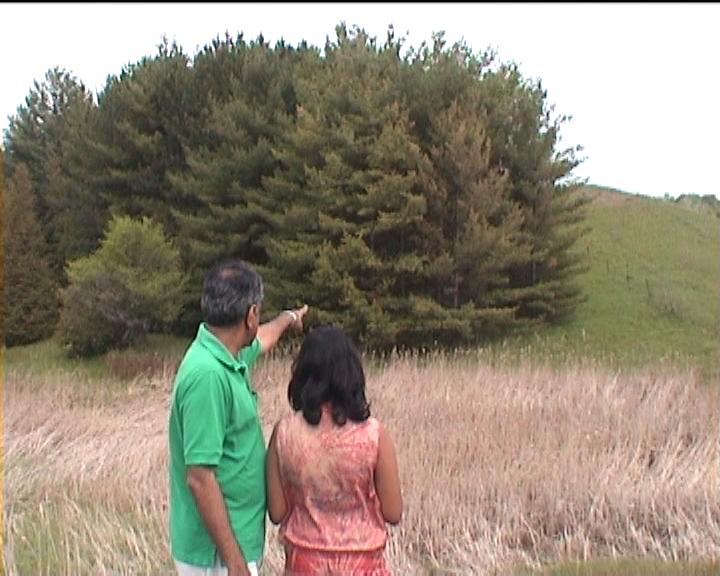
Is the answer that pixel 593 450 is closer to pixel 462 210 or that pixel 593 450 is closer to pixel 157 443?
pixel 157 443

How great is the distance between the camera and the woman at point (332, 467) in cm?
255

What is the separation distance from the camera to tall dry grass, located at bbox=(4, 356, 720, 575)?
15.9ft

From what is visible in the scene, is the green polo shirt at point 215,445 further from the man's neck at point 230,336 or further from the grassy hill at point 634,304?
the grassy hill at point 634,304

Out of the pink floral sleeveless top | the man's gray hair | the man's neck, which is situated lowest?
the pink floral sleeveless top

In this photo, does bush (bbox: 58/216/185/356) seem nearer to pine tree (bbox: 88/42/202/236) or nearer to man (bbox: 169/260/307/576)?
pine tree (bbox: 88/42/202/236)

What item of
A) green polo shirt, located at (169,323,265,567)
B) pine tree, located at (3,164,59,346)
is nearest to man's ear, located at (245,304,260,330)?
green polo shirt, located at (169,323,265,567)

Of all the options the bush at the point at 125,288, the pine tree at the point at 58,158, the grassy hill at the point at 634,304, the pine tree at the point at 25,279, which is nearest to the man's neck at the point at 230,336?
the grassy hill at the point at 634,304

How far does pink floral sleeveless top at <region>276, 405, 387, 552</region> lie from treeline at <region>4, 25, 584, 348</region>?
1427cm

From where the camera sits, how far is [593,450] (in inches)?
257

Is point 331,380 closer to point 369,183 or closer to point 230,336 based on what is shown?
point 230,336

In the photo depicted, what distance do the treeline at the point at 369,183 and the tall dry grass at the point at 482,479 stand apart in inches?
308

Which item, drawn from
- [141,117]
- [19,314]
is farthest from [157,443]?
[19,314]

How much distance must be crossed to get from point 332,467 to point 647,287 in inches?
794

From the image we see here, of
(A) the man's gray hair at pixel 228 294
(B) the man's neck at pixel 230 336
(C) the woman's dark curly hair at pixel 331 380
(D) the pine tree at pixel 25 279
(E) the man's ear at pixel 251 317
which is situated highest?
(A) the man's gray hair at pixel 228 294
